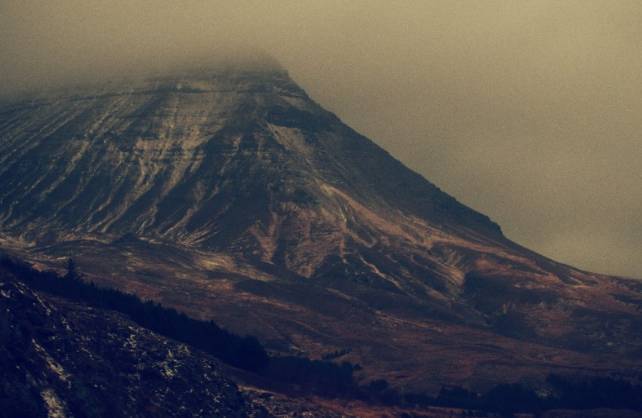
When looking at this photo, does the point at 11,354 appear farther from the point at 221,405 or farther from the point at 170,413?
A: the point at 221,405

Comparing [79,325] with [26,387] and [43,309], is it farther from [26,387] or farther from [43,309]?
[26,387]

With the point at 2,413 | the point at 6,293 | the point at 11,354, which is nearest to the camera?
the point at 2,413

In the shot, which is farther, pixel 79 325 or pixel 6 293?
pixel 79 325

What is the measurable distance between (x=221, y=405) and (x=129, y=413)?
2800 cm

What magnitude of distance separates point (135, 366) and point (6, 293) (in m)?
26.1

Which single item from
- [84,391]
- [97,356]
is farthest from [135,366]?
[84,391]

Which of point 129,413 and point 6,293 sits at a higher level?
point 6,293

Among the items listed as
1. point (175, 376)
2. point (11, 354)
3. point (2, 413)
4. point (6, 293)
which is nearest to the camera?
point (2, 413)

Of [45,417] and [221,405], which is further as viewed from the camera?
[221,405]

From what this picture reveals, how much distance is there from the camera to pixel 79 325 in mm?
197000

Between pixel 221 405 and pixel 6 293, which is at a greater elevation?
pixel 6 293

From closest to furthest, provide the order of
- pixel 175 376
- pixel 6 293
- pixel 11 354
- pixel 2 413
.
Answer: pixel 2 413
pixel 11 354
pixel 6 293
pixel 175 376

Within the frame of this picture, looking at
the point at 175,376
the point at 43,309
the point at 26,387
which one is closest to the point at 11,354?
the point at 26,387

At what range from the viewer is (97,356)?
18562 centimetres
